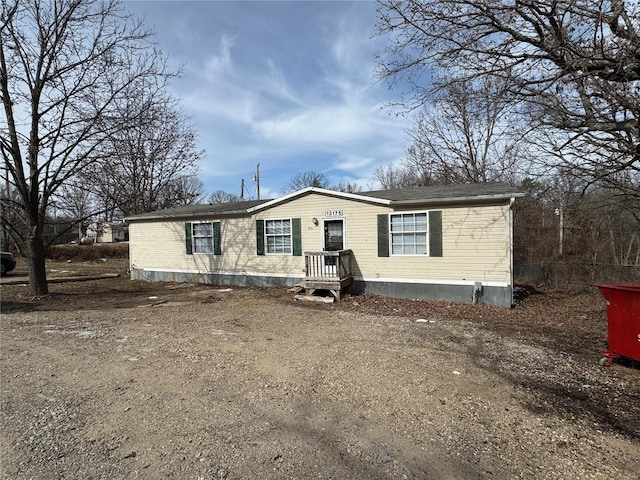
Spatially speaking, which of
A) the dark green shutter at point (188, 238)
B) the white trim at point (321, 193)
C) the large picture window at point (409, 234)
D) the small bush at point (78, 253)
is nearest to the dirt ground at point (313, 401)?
the large picture window at point (409, 234)

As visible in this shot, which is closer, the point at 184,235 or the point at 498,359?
the point at 498,359

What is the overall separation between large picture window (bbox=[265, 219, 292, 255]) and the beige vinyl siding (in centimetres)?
20

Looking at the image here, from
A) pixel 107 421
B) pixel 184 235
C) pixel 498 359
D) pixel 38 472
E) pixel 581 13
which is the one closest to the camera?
pixel 38 472

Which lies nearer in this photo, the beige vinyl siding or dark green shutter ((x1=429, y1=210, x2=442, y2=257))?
the beige vinyl siding

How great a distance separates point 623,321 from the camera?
4184 millimetres

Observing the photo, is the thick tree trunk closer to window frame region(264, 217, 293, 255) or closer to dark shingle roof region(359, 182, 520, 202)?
window frame region(264, 217, 293, 255)

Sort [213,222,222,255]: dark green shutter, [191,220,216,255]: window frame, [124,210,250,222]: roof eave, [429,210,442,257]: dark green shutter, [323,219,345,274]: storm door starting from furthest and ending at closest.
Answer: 1. [191,220,216,255]: window frame
2. [213,222,222,255]: dark green shutter
3. [124,210,250,222]: roof eave
4. [323,219,345,274]: storm door
5. [429,210,442,257]: dark green shutter

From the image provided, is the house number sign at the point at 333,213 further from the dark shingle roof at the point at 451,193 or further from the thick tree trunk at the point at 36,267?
the thick tree trunk at the point at 36,267

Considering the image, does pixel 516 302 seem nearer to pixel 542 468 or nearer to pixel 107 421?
pixel 542 468

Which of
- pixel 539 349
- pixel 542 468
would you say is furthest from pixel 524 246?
pixel 542 468

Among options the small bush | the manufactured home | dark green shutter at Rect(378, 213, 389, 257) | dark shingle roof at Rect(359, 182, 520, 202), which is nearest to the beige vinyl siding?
the manufactured home

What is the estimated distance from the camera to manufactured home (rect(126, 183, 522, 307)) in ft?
28.5

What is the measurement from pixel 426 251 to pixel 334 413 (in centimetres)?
681

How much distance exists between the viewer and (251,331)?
244 inches
